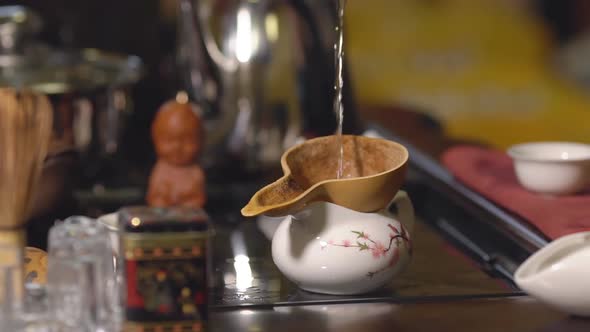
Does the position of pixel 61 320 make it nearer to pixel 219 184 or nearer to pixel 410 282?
pixel 410 282

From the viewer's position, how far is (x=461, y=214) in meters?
1.22

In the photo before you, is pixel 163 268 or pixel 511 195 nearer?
pixel 163 268

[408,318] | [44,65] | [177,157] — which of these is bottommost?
[408,318]

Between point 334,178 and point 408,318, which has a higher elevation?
point 334,178

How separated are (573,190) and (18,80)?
78cm

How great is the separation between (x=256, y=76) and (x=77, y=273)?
822 mm

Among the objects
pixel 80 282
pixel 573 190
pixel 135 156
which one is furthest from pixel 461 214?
pixel 135 156

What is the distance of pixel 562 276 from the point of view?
810 mm

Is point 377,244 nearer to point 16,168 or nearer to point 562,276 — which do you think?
point 562,276

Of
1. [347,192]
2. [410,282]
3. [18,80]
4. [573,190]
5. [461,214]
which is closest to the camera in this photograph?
[347,192]

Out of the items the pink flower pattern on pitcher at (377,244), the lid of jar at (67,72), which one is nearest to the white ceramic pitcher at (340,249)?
the pink flower pattern on pitcher at (377,244)

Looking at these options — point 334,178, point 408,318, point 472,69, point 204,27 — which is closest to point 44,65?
point 204,27

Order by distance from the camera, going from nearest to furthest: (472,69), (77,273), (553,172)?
1. (77,273)
2. (553,172)
3. (472,69)

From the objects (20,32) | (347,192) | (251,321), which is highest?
(20,32)
